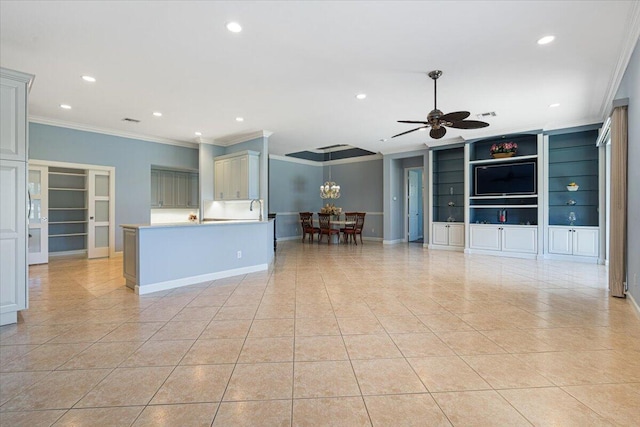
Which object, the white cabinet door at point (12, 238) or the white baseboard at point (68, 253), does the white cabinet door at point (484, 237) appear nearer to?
the white cabinet door at point (12, 238)

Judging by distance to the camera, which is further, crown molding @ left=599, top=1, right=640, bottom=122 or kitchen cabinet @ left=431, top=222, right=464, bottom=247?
kitchen cabinet @ left=431, top=222, right=464, bottom=247

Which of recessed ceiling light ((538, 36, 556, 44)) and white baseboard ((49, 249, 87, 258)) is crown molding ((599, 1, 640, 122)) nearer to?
recessed ceiling light ((538, 36, 556, 44))

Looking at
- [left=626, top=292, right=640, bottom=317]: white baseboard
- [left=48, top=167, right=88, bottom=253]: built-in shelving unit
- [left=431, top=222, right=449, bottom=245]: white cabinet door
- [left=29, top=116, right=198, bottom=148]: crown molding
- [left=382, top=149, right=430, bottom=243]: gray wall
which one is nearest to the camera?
[left=626, top=292, right=640, bottom=317]: white baseboard

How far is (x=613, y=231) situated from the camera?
3980 millimetres

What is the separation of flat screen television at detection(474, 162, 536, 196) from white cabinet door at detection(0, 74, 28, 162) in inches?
310

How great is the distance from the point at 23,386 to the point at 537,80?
19.3 ft

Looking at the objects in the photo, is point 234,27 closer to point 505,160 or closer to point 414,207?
point 505,160

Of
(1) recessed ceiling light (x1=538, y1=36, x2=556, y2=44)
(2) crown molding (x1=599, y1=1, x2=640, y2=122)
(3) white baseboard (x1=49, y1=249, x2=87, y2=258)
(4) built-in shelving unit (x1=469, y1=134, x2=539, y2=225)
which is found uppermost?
(1) recessed ceiling light (x1=538, y1=36, x2=556, y2=44)

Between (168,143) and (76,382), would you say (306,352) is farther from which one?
(168,143)

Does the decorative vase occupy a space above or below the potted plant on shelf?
below

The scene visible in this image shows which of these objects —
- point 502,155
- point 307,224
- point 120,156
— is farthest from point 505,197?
point 120,156

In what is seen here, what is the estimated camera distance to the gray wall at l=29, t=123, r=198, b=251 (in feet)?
20.4

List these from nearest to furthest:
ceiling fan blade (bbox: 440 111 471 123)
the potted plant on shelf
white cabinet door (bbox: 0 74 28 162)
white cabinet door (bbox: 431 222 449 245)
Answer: white cabinet door (bbox: 0 74 28 162)
ceiling fan blade (bbox: 440 111 471 123)
the potted plant on shelf
white cabinet door (bbox: 431 222 449 245)

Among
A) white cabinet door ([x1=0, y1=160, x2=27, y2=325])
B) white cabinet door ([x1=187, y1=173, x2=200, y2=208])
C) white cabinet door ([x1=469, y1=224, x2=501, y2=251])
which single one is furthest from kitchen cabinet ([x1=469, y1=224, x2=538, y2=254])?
white cabinet door ([x1=0, y1=160, x2=27, y2=325])
